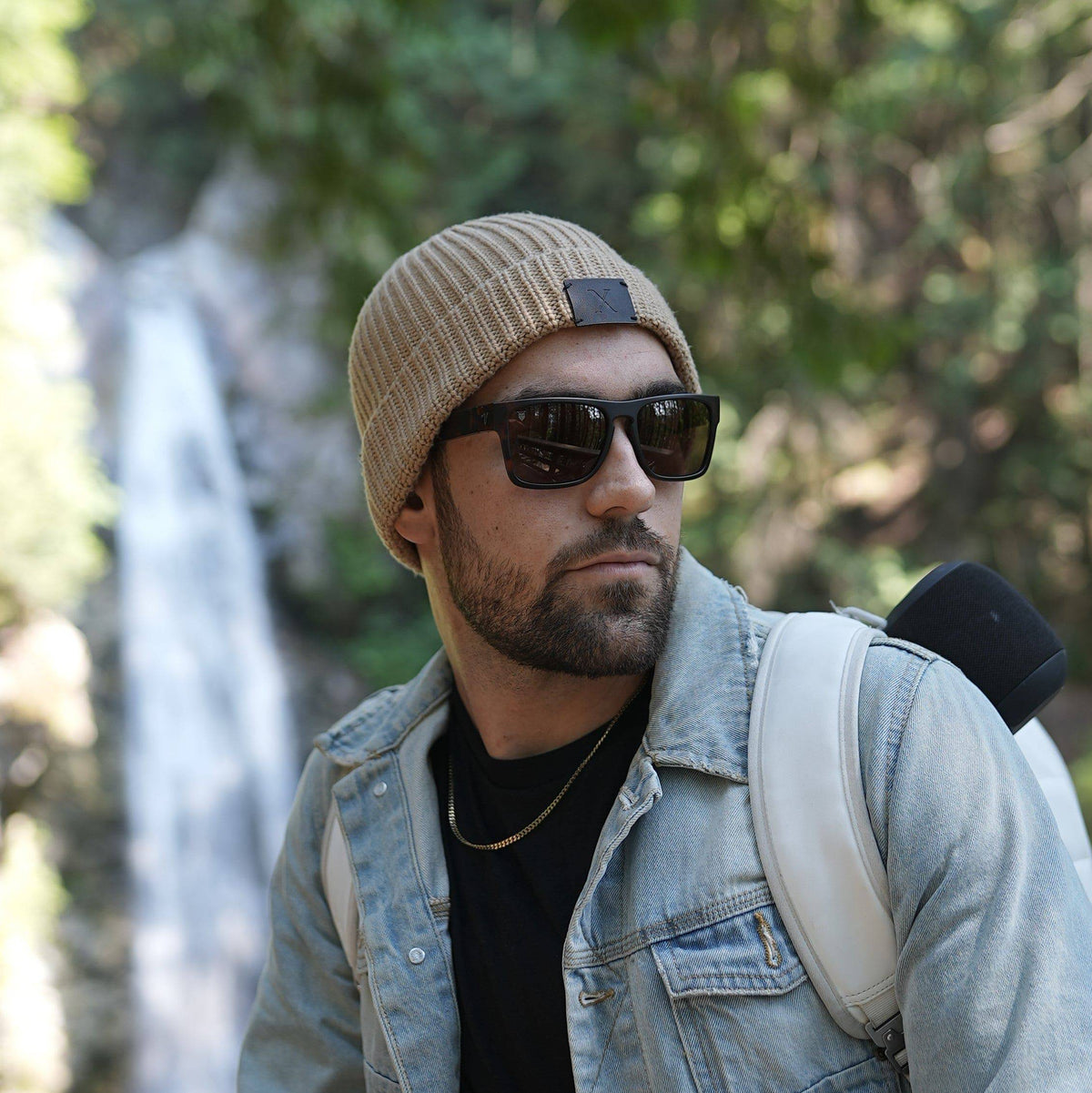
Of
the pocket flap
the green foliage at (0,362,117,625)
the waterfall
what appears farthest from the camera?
the waterfall

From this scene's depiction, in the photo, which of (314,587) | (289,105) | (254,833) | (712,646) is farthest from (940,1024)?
(314,587)

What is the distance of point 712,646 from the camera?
138cm

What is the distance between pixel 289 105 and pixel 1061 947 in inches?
140

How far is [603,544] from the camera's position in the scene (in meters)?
1.40

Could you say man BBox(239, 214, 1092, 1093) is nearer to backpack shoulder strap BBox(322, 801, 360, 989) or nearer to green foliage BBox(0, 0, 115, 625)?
backpack shoulder strap BBox(322, 801, 360, 989)

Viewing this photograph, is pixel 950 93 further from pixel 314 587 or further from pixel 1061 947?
pixel 1061 947

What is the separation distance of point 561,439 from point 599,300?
0.72 feet

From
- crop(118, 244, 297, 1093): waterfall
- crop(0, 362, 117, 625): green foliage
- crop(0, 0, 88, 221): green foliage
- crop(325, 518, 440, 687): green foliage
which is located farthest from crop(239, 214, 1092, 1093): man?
crop(325, 518, 440, 687): green foliage

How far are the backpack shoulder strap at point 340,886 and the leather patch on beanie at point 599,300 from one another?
2.81 ft

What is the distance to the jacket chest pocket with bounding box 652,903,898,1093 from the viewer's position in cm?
111

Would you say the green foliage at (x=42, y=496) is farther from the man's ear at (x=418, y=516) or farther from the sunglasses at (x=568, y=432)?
the sunglasses at (x=568, y=432)

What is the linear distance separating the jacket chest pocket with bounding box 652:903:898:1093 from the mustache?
0.49m

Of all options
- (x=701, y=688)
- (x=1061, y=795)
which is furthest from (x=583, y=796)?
(x=1061, y=795)

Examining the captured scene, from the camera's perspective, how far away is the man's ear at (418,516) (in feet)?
5.37
